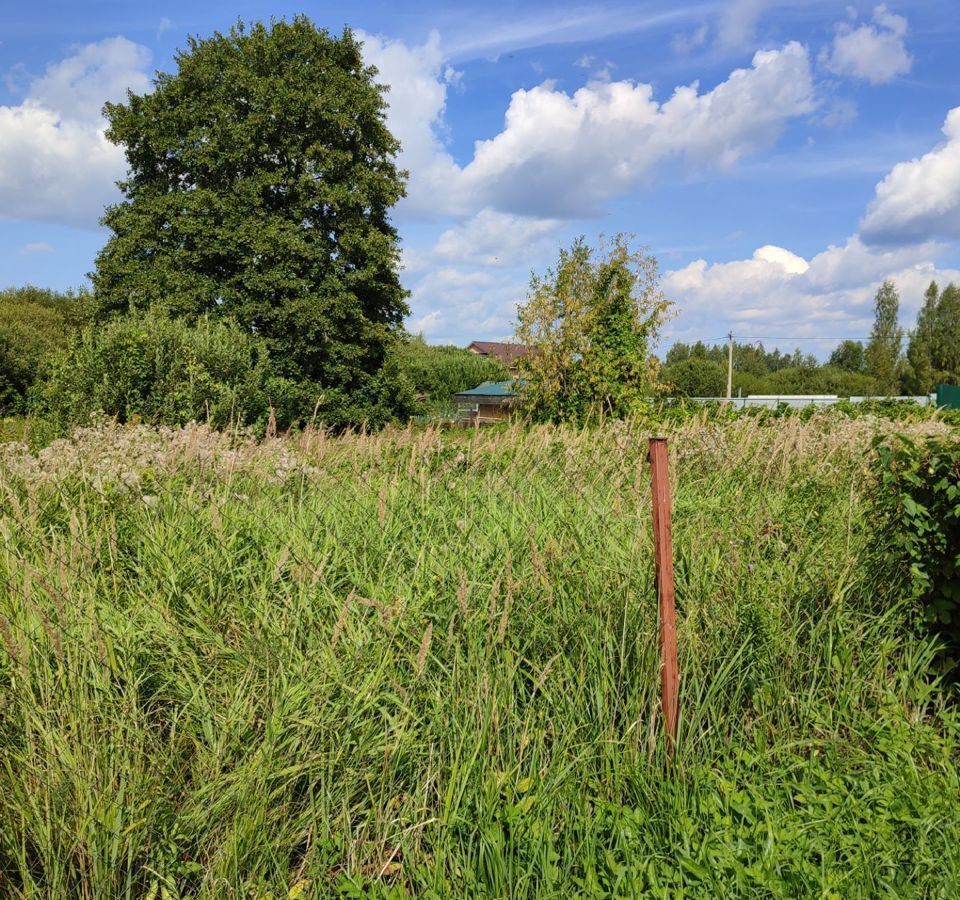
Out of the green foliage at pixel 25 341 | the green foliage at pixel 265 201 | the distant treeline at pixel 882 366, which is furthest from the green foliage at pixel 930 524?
the distant treeline at pixel 882 366

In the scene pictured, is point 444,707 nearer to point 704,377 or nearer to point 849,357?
point 704,377

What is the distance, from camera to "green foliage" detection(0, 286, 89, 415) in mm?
29234

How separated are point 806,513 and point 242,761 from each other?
380cm

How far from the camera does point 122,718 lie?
2.50 meters

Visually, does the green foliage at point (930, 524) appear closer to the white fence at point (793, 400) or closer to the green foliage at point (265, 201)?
the white fence at point (793, 400)

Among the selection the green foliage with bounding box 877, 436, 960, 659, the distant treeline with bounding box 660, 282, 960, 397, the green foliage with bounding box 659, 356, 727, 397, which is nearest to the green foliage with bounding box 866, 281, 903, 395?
the distant treeline with bounding box 660, 282, 960, 397

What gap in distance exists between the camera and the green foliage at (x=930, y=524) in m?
3.88

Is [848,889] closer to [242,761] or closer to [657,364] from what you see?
[242,761]

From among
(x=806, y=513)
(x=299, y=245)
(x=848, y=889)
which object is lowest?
(x=848, y=889)

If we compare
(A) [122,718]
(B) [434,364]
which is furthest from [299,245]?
(B) [434,364]

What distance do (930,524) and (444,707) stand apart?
8.99ft

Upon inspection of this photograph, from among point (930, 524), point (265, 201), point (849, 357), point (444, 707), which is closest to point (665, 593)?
point (444, 707)

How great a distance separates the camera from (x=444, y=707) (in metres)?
2.90

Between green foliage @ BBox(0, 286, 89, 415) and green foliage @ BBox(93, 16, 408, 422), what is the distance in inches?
148
